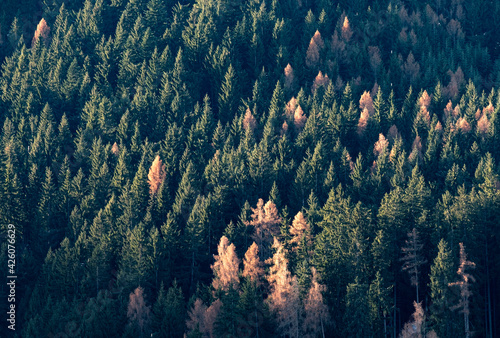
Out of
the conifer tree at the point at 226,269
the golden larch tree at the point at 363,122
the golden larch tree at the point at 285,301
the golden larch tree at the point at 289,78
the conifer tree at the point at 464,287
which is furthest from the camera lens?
the golden larch tree at the point at 289,78

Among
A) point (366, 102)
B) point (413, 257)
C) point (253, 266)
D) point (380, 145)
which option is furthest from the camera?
point (366, 102)

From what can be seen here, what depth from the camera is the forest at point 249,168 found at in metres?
72.1

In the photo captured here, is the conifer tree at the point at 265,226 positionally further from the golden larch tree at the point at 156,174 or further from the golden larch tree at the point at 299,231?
Answer: the golden larch tree at the point at 156,174

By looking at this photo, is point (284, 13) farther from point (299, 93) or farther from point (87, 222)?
point (87, 222)

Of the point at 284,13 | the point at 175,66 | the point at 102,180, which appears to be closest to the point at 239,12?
the point at 284,13

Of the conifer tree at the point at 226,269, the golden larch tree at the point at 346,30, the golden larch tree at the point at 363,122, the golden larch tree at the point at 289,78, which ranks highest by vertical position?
the golden larch tree at the point at 346,30

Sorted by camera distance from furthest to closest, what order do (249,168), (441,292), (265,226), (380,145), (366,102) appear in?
(366,102) → (380,145) → (249,168) → (265,226) → (441,292)

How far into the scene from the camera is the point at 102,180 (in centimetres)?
10212

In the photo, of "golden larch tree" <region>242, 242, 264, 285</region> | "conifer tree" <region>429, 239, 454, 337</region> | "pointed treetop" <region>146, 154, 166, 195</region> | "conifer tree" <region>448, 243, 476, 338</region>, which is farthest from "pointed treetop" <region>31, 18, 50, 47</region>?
"conifer tree" <region>448, 243, 476, 338</region>

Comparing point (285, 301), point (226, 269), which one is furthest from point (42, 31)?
point (285, 301)

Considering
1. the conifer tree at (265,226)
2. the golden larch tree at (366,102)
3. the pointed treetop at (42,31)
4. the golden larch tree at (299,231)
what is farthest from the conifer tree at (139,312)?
the pointed treetop at (42,31)

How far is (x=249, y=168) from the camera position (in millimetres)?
98000

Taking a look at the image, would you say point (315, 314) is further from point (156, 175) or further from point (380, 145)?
point (380, 145)

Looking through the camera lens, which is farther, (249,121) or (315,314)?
(249,121)
